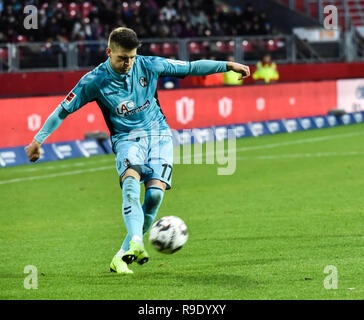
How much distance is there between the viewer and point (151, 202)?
8.42 meters

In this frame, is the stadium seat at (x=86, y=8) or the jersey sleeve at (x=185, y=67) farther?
the stadium seat at (x=86, y=8)

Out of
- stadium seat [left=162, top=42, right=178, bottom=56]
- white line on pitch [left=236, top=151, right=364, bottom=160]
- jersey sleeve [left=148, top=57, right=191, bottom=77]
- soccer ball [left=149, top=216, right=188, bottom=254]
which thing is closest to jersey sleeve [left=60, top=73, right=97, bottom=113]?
jersey sleeve [left=148, top=57, right=191, bottom=77]

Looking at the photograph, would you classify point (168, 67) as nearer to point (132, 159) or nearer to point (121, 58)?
point (121, 58)

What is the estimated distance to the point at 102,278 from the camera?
8.08 m

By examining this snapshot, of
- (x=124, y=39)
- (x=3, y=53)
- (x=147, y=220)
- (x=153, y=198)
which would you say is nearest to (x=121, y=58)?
(x=124, y=39)

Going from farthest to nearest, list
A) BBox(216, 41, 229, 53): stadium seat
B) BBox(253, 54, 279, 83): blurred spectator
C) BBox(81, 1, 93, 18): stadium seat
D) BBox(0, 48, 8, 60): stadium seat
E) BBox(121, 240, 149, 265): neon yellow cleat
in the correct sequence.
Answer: BBox(81, 1, 93, 18): stadium seat, BBox(216, 41, 229, 53): stadium seat, BBox(253, 54, 279, 83): blurred spectator, BBox(0, 48, 8, 60): stadium seat, BBox(121, 240, 149, 265): neon yellow cleat

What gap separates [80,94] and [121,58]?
54cm

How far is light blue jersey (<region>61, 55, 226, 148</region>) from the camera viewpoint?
8.37m

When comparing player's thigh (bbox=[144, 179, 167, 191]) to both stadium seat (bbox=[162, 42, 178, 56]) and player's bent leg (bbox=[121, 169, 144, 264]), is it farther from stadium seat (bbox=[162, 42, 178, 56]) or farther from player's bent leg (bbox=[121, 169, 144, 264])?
stadium seat (bbox=[162, 42, 178, 56])

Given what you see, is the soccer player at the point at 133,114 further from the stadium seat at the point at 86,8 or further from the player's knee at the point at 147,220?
the stadium seat at the point at 86,8

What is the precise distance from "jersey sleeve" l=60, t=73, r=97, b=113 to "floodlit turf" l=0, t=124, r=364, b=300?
149 cm

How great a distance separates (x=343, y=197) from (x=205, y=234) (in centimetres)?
335

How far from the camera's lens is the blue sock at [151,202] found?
8336mm

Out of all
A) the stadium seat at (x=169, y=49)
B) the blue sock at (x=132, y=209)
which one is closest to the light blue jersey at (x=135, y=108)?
the blue sock at (x=132, y=209)
